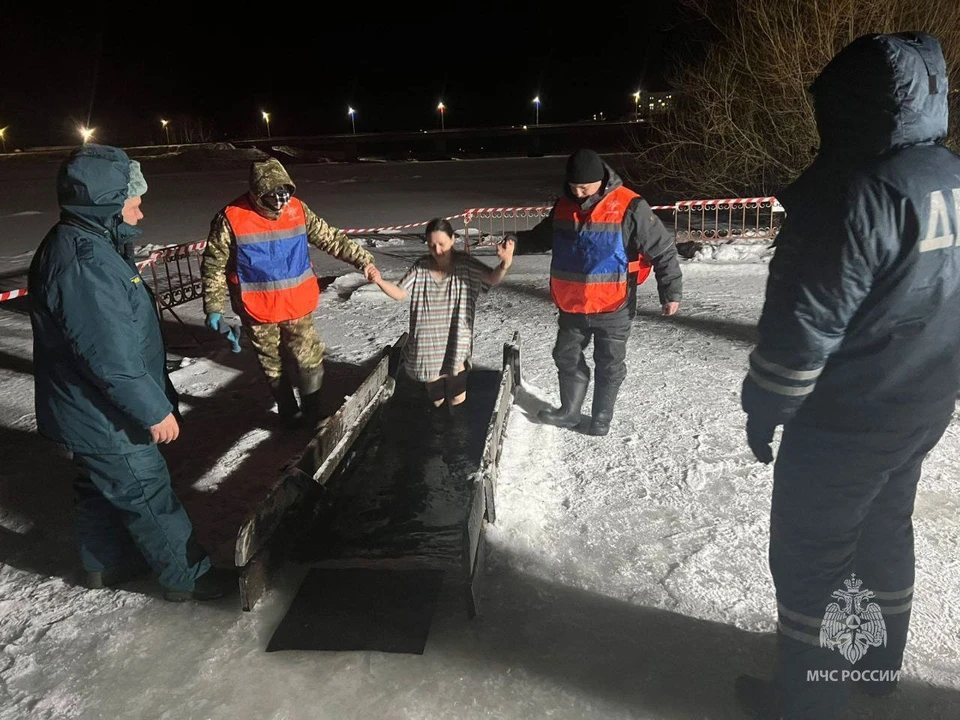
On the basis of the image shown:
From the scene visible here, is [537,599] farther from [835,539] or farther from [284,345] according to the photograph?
[284,345]

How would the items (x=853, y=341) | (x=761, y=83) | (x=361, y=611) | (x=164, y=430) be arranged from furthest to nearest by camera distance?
(x=761, y=83) → (x=361, y=611) → (x=164, y=430) → (x=853, y=341)

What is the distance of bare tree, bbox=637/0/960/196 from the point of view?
12250 mm

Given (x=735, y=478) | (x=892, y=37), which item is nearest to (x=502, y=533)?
(x=735, y=478)

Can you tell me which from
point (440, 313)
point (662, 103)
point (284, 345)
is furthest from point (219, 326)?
point (662, 103)

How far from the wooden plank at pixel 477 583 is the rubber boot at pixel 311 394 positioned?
2033mm

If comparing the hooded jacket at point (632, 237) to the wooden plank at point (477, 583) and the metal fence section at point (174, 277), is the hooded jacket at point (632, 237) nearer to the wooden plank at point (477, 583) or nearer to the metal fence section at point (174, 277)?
the wooden plank at point (477, 583)

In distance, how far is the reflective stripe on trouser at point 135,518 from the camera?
2.89m

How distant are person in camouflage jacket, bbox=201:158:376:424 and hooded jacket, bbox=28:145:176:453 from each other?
1.30 metres

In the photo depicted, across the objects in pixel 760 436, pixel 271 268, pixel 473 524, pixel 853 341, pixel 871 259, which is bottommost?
pixel 473 524

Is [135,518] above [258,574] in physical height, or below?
above

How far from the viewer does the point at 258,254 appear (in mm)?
4250

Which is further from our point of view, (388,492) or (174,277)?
(174,277)

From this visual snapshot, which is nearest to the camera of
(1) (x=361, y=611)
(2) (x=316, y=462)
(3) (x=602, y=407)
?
(1) (x=361, y=611)

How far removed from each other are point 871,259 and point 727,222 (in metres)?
13.8
